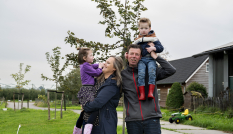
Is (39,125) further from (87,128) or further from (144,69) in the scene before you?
(144,69)

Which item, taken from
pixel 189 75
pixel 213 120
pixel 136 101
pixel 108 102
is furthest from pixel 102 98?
pixel 189 75

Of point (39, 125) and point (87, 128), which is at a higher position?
point (87, 128)

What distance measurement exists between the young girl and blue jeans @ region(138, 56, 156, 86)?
67 centimetres

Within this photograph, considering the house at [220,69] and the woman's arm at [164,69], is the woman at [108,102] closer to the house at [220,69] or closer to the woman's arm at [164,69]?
the woman's arm at [164,69]

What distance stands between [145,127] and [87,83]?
1.20 metres

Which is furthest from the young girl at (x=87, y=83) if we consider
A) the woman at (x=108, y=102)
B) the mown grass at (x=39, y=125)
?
A: the mown grass at (x=39, y=125)

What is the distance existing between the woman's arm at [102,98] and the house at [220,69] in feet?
35.9

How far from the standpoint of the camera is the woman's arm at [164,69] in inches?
119

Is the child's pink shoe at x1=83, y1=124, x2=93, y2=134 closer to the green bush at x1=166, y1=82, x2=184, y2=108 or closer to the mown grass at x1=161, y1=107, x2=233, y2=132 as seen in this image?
the mown grass at x1=161, y1=107, x2=233, y2=132

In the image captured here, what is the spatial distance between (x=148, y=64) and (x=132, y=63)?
0.22 metres

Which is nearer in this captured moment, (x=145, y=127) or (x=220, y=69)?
(x=145, y=127)

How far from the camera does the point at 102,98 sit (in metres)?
2.75

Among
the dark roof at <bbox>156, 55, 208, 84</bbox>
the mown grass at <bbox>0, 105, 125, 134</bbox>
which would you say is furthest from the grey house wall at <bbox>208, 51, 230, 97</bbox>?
the dark roof at <bbox>156, 55, 208, 84</bbox>

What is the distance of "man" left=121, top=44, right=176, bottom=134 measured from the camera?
2703 millimetres
